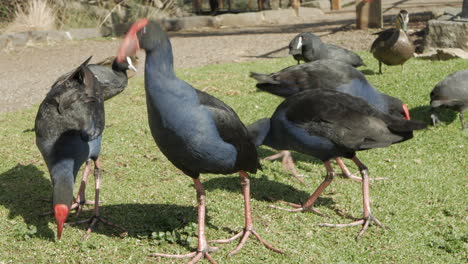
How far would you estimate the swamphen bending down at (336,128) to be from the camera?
14.7ft

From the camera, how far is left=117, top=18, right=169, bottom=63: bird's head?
3477 millimetres

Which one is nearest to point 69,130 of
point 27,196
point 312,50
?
point 27,196

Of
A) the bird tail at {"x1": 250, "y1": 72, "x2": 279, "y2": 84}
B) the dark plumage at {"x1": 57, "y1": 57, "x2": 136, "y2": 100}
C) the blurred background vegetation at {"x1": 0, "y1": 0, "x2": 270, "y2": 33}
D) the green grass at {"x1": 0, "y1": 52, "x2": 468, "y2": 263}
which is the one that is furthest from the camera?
the blurred background vegetation at {"x1": 0, "y1": 0, "x2": 270, "y2": 33}

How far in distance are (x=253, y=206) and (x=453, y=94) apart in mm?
3371

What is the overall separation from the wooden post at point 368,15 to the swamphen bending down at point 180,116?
38.4ft

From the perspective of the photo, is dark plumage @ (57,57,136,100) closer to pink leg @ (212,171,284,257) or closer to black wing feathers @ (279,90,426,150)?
black wing feathers @ (279,90,426,150)

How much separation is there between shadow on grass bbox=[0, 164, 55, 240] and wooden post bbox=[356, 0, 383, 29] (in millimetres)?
11089

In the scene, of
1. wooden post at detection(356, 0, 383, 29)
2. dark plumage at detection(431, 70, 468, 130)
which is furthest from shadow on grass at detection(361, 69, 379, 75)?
wooden post at detection(356, 0, 383, 29)

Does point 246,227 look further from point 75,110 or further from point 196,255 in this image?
point 75,110

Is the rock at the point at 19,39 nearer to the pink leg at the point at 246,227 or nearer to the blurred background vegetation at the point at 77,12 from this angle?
the blurred background vegetation at the point at 77,12

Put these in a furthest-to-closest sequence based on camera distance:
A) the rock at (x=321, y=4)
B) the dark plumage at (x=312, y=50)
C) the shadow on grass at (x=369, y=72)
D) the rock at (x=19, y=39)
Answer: the rock at (x=321, y=4) < the rock at (x=19, y=39) < the shadow on grass at (x=369, y=72) < the dark plumage at (x=312, y=50)

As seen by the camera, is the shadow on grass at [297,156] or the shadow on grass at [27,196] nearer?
the shadow on grass at [27,196]

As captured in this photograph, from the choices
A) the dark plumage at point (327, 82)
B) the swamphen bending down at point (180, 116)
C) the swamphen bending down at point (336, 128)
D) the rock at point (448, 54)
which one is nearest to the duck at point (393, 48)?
the rock at point (448, 54)

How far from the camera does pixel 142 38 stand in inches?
138
